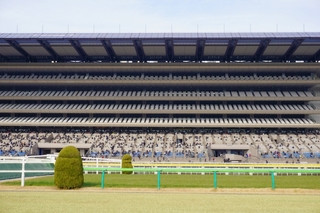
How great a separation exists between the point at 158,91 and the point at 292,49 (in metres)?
23.7

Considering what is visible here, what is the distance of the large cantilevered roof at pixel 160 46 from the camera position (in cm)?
5759

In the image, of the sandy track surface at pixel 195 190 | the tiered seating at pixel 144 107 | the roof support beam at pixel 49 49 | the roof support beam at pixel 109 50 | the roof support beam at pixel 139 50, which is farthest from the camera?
the tiered seating at pixel 144 107

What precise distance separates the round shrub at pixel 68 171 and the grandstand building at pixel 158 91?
38.6 metres

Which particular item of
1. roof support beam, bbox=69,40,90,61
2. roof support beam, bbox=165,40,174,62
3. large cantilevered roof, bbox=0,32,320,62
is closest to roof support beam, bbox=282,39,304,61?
large cantilevered roof, bbox=0,32,320,62

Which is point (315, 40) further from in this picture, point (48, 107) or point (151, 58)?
point (48, 107)

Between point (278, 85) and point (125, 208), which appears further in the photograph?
point (278, 85)

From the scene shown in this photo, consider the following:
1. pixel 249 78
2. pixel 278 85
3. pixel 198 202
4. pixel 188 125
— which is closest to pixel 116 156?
pixel 188 125

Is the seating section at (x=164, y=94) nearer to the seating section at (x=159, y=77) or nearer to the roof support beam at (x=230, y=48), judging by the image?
the seating section at (x=159, y=77)

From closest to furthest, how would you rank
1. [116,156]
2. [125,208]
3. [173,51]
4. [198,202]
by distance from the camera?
[125,208] < [198,202] < [116,156] < [173,51]

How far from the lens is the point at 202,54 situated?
6341cm

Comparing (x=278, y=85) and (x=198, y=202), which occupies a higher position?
(x=278, y=85)

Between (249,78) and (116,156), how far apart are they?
2693 centimetres

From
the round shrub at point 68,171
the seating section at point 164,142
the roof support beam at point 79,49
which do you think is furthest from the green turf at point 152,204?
the roof support beam at point 79,49

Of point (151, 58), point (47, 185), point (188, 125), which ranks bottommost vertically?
point (47, 185)
